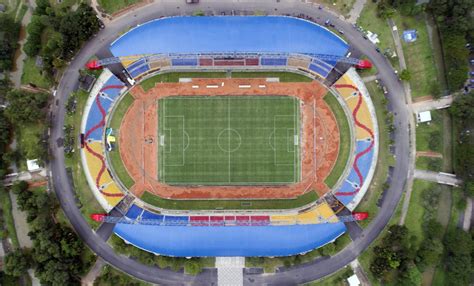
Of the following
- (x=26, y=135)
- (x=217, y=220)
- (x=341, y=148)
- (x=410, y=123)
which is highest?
(x=410, y=123)

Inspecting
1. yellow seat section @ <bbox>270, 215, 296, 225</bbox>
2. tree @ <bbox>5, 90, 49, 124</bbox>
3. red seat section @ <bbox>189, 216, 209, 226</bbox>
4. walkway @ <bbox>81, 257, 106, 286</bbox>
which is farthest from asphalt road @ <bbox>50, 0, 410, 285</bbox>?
red seat section @ <bbox>189, 216, 209, 226</bbox>

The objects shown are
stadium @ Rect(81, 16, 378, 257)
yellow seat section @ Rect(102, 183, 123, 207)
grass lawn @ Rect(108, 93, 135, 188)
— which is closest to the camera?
stadium @ Rect(81, 16, 378, 257)

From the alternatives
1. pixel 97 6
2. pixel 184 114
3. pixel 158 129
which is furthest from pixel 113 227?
pixel 97 6

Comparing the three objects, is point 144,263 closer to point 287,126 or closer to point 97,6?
point 287,126

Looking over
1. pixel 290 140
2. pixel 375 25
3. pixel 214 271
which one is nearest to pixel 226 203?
pixel 214 271

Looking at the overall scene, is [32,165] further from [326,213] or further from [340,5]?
[340,5]

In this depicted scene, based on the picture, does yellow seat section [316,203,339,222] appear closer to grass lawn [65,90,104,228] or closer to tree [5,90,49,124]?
grass lawn [65,90,104,228]
